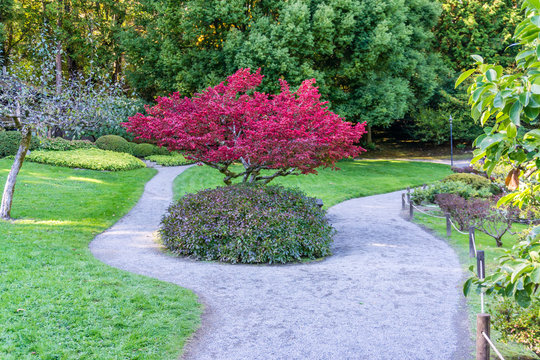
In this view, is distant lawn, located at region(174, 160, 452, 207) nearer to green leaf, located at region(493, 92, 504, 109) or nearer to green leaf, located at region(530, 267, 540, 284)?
green leaf, located at region(530, 267, 540, 284)

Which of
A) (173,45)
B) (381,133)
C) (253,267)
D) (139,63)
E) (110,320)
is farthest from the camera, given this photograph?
(381,133)

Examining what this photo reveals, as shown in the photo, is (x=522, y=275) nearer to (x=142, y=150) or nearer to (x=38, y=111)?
(x=38, y=111)

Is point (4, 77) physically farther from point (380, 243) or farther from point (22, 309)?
point (380, 243)

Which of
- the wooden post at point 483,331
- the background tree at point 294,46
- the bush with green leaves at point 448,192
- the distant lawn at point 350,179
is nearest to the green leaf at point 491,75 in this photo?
the wooden post at point 483,331

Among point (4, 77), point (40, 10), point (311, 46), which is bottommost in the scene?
point (4, 77)

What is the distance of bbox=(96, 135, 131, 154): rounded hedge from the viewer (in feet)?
81.4

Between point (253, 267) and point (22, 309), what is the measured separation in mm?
3777

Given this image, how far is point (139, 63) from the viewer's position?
27578mm

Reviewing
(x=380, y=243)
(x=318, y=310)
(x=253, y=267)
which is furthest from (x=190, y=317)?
(x=380, y=243)

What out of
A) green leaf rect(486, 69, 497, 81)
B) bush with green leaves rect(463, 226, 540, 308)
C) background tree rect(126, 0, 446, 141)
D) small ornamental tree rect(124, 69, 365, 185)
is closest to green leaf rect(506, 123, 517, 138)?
green leaf rect(486, 69, 497, 81)

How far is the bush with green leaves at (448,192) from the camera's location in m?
15.3

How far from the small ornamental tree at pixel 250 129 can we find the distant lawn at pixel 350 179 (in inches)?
236

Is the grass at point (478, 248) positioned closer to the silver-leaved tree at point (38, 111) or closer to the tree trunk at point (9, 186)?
the silver-leaved tree at point (38, 111)

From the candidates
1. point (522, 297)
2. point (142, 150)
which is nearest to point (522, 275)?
point (522, 297)
